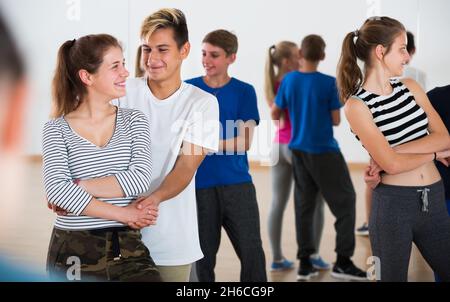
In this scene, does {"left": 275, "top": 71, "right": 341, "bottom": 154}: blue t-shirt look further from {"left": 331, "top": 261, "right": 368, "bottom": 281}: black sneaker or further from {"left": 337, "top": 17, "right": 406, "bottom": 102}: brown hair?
{"left": 337, "top": 17, "right": 406, "bottom": 102}: brown hair

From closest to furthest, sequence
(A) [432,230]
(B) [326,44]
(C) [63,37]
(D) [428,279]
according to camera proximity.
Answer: (A) [432,230] < (C) [63,37] < (B) [326,44] < (D) [428,279]

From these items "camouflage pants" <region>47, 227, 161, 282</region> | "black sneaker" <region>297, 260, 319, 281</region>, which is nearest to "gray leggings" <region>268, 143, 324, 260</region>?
"black sneaker" <region>297, 260, 319, 281</region>

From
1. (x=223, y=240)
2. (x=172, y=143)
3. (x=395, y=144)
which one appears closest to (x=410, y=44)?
(x=395, y=144)

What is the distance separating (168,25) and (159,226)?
1.88 ft

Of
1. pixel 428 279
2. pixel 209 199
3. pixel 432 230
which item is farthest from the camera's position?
pixel 428 279

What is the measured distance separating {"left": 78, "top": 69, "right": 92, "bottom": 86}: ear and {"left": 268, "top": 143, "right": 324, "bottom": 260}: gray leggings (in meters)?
1.82

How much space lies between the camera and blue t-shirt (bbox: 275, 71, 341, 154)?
3.54 m

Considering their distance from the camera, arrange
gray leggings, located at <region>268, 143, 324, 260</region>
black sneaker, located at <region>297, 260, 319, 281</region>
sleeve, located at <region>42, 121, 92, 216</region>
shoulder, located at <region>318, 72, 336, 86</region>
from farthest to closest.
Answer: gray leggings, located at <region>268, 143, 324, 260</region>
black sneaker, located at <region>297, 260, 319, 281</region>
shoulder, located at <region>318, 72, 336, 86</region>
sleeve, located at <region>42, 121, 92, 216</region>

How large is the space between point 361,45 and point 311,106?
1392mm

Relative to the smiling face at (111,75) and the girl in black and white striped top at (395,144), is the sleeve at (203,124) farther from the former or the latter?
the girl in black and white striped top at (395,144)

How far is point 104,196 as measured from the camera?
195cm

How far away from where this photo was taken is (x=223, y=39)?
2463 mm
